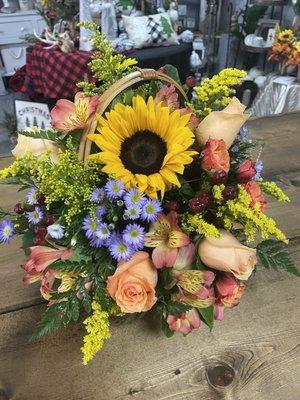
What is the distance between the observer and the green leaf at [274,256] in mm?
514

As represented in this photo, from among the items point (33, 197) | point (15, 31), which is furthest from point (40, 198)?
point (15, 31)

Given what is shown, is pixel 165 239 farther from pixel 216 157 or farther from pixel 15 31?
pixel 15 31

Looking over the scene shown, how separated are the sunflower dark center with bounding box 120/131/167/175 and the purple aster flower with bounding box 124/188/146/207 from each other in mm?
31

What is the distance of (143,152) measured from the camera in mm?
499

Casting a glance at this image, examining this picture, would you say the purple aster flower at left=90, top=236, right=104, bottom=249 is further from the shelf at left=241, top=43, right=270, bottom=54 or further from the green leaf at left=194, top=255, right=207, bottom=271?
the shelf at left=241, top=43, right=270, bottom=54

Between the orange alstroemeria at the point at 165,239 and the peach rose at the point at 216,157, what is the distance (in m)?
0.08

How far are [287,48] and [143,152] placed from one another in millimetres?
2325

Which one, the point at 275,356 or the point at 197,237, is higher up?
the point at 197,237

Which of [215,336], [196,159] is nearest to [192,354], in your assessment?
[215,336]

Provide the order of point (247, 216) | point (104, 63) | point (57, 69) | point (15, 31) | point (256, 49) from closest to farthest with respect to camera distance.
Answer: point (247, 216), point (104, 63), point (57, 69), point (256, 49), point (15, 31)

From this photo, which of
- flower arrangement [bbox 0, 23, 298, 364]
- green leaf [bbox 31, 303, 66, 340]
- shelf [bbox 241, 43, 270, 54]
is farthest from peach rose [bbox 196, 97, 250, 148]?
shelf [bbox 241, 43, 270, 54]

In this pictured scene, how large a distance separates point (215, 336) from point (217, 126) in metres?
0.33

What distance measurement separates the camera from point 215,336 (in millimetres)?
573

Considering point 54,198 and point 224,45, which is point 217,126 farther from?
point 224,45
